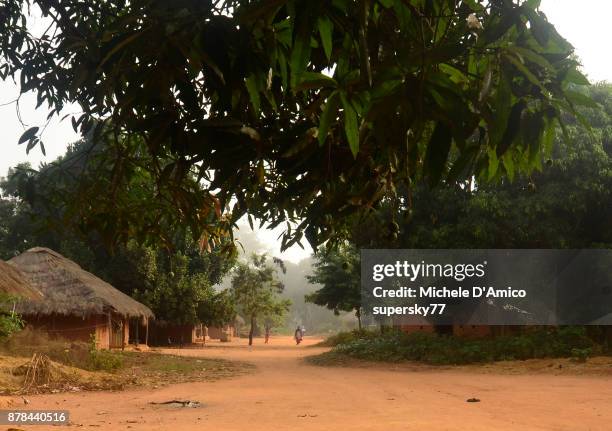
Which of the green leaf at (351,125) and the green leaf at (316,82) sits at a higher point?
the green leaf at (316,82)

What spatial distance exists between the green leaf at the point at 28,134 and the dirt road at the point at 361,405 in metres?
3.98

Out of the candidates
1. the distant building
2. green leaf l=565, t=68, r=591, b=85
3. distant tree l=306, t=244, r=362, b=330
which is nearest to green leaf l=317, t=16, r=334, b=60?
green leaf l=565, t=68, r=591, b=85

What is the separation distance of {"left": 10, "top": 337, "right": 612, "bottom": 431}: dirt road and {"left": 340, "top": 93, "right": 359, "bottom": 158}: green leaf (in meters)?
5.31

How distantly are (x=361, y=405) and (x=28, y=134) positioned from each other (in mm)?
6453

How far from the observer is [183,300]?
26.7 m

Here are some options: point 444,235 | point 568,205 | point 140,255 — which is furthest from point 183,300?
point 568,205

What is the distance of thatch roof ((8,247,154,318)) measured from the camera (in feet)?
62.5

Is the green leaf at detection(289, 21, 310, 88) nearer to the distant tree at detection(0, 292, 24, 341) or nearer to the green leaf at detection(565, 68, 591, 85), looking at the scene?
the green leaf at detection(565, 68, 591, 85)

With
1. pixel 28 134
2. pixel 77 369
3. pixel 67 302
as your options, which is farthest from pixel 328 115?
pixel 67 302

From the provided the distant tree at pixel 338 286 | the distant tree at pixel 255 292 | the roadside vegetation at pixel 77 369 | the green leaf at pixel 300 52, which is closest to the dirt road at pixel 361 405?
the roadside vegetation at pixel 77 369

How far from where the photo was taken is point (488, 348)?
1569 centimetres

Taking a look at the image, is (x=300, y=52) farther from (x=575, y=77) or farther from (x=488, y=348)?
(x=488, y=348)

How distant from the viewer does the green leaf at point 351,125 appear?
146cm

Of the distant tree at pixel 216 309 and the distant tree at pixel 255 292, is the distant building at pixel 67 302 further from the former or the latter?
the distant tree at pixel 255 292
